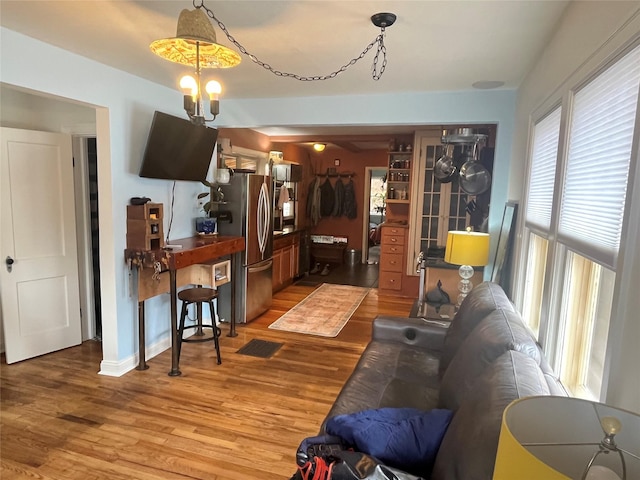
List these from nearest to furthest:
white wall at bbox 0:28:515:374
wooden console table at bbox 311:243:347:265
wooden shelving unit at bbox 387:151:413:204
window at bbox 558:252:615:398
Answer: window at bbox 558:252:615:398, white wall at bbox 0:28:515:374, wooden shelving unit at bbox 387:151:413:204, wooden console table at bbox 311:243:347:265

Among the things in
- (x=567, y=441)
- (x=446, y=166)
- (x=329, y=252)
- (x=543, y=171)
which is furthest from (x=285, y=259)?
(x=567, y=441)

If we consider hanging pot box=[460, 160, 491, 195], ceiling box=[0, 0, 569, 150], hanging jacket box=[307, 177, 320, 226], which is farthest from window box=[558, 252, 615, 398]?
hanging jacket box=[307, 177, 320, 226]

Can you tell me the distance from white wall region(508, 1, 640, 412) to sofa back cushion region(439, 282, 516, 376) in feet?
3.22

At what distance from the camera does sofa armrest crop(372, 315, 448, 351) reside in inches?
111

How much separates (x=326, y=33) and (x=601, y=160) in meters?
1.60

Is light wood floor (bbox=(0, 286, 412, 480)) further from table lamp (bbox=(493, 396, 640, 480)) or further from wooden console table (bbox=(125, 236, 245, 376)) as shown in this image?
table lamp (bbox=(493, 396, 640, 480))

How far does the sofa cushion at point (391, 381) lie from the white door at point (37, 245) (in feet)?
9.69

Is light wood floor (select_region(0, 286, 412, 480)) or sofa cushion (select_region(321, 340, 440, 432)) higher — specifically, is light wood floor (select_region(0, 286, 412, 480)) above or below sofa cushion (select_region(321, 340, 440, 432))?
below

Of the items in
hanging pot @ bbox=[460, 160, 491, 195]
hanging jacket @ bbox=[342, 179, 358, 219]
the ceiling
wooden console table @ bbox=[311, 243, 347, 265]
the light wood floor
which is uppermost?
the ceiling

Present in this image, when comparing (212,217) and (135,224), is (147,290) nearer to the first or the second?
(135,224)

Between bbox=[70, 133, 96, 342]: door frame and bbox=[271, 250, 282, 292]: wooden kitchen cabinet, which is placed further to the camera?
bbox=[271, 250, 282, 292]: wooden kitchen cabinet

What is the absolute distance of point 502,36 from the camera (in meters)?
2.26

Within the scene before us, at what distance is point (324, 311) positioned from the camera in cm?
511

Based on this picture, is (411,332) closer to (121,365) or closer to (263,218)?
(121,365)
